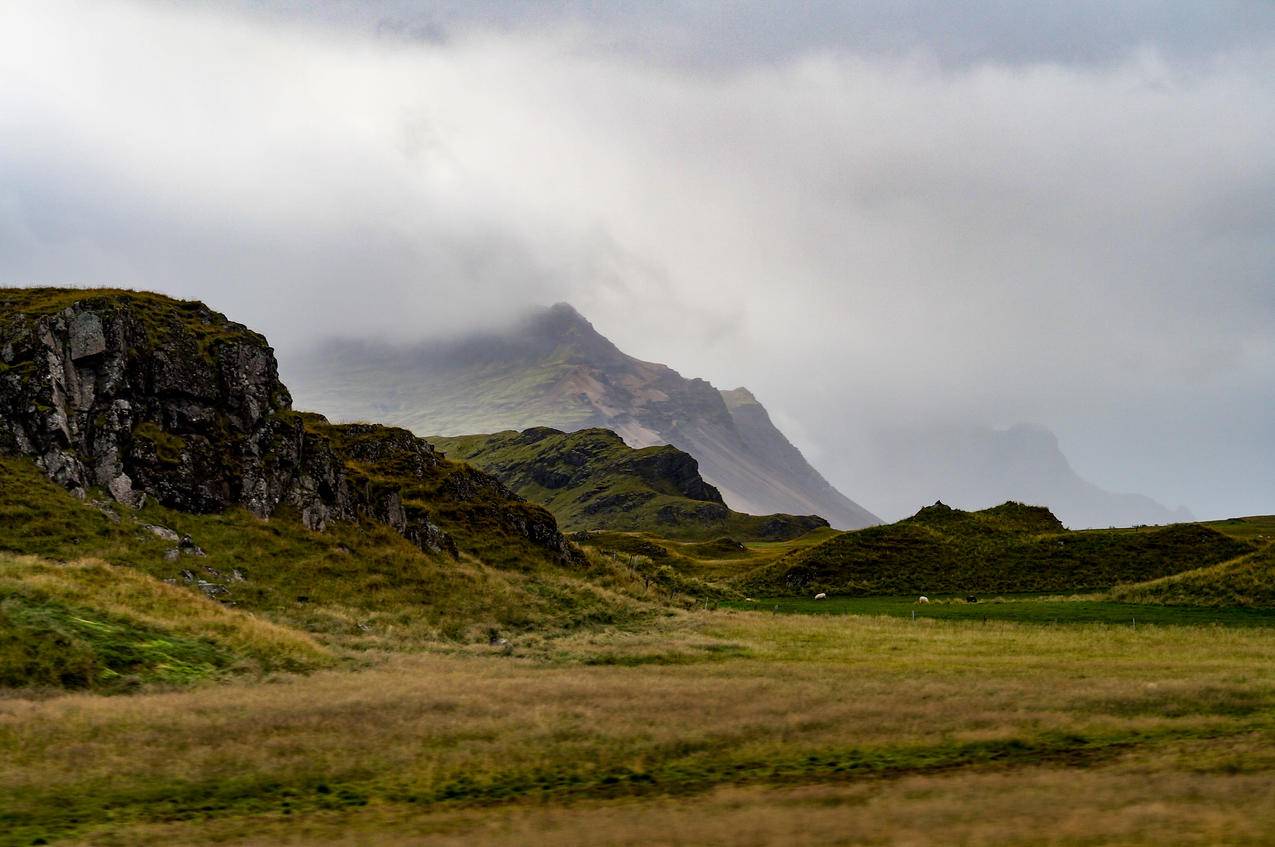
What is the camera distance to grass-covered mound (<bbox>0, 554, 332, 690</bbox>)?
30.2 metres

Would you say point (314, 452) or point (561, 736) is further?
point (314, 452)

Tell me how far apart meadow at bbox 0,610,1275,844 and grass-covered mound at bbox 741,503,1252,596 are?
67.7 m

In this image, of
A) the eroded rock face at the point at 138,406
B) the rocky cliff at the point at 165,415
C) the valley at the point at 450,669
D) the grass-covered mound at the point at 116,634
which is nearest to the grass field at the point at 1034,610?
the valley at the point at 450,669

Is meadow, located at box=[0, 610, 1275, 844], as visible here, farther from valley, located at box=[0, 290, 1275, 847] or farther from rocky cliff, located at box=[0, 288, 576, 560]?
rocky cliff, located at box=[0, 288, 576, 560]

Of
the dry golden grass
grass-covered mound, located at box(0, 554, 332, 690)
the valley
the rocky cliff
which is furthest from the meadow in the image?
the rocky cliff

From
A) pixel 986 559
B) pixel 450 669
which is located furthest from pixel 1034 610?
pixel 450 669

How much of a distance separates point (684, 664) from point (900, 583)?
227ft

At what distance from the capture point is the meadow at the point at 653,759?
1664 centimetres

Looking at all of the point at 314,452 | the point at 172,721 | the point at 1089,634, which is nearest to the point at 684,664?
the point at 172,721

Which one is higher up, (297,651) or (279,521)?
(279,521)

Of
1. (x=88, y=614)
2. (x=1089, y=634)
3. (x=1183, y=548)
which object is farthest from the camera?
(x=1183, y=548)

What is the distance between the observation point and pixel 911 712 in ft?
88.3

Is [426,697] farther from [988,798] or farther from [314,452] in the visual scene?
[314,452]

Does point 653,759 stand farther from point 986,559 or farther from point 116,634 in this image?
point 986,559
